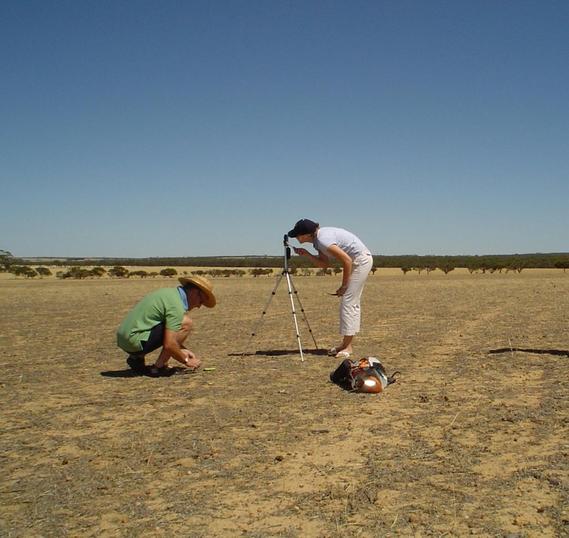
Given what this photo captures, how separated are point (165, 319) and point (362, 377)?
8.13 ft

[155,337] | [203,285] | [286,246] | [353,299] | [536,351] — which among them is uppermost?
[286,246]

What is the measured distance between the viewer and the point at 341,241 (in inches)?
355

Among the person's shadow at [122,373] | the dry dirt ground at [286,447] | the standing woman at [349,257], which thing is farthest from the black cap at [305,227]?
the person's shadow at [122,373]

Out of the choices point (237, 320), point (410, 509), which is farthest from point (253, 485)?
point (237, 320)

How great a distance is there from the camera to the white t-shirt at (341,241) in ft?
29.2

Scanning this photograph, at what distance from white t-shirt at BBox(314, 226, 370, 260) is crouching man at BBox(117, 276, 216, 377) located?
6.41 feet

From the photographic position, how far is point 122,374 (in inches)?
328

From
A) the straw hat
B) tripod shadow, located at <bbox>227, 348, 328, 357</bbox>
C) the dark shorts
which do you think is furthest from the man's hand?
tripod shadow, located at <bbox>227, 348, 328, 357</bbox>

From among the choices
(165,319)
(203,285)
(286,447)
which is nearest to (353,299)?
(203,285)

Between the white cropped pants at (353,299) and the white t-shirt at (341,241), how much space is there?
0.11 metres

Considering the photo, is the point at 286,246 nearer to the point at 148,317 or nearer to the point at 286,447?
the point at 148,317

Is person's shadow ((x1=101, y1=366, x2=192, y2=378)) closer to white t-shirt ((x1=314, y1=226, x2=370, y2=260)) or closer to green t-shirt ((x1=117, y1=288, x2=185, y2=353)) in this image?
green t-shirt ((x1=117, y1=288, x2=185, y2=353))

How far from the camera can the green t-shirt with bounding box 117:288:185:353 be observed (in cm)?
752

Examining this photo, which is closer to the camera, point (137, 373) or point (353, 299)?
point (137, 373)
